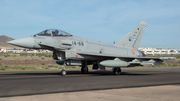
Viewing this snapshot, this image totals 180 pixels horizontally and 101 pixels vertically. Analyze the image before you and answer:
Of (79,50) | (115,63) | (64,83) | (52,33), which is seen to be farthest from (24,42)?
(115,63)

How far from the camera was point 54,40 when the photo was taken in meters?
18.0

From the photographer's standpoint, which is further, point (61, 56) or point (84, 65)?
point (84, 65)

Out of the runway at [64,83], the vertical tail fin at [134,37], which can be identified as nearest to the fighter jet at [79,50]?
the vertical tail fin at [134,37]

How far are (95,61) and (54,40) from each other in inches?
209

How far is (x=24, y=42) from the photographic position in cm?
1639

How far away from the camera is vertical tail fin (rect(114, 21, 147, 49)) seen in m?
24.6

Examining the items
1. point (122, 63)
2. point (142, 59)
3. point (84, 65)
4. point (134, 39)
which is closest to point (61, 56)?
point (84, 65)

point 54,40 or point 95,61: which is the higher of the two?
point 54,40

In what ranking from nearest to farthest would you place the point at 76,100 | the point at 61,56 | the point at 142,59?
the point at 76,100
the point at 61,56
the point at 142,59

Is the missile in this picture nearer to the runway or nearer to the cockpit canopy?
the runway

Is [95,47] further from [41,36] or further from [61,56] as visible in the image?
[41,36]

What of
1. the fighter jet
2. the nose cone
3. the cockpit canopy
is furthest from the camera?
the cockpit canopy

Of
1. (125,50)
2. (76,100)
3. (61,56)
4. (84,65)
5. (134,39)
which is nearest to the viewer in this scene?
(76,100)

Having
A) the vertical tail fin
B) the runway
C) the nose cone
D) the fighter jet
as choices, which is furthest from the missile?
the nose cone
